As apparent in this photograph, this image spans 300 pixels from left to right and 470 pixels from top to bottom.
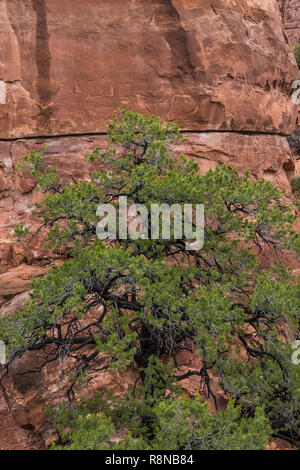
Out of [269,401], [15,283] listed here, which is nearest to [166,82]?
[15,283]

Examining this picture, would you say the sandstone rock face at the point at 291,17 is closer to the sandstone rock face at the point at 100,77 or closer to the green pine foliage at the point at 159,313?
the sandstone rock face at the point at 100,77

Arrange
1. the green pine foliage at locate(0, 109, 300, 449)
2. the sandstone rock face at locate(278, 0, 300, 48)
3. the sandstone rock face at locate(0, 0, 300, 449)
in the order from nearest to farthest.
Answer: the green pine foliage at locate(0, 109, 300, 449) < the sandstone rock face at locate(0, 0, 300, 449) < the sandstone rock face at locate(278, 0, 300, 48)

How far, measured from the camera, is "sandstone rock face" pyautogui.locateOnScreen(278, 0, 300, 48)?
127 ft

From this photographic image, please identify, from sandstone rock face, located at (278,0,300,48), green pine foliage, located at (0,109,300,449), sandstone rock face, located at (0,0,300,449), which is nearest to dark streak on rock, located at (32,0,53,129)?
sandstone rock face, located at (0,0,300,449)

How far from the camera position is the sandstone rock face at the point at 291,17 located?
127 ft

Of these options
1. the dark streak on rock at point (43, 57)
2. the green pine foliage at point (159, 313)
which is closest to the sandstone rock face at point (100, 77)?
the dark streak on rock at point (43, 57)

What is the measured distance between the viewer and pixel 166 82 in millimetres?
11281

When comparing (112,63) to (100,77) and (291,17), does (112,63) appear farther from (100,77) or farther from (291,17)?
Result: (291,17)

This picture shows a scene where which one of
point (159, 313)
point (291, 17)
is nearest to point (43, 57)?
point (159, 313)

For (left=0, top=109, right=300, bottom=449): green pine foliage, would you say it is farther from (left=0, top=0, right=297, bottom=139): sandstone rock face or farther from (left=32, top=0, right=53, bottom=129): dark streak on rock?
(left=32, top=0, right=53, bottom=129): dark streak on rock

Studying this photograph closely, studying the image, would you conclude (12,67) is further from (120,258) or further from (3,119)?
(120,258)

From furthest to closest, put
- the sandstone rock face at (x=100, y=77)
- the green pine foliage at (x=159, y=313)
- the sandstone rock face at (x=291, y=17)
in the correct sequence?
the sandstone rock face at (x=291, y=17)
the sandstone rock face at (x=100, y=77)
the green pine foliage at (x=159, y=313)

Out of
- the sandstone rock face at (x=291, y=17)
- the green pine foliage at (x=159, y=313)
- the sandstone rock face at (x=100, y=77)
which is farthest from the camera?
the sandstone rock face at (x=291, y=17)
